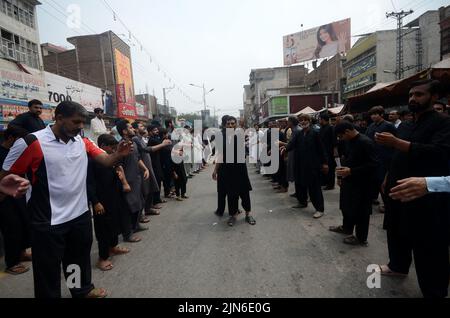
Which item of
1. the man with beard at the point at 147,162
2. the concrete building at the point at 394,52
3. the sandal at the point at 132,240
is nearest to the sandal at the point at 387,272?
the sandal at the point at 132,240

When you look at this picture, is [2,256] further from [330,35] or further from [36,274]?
[330,35]

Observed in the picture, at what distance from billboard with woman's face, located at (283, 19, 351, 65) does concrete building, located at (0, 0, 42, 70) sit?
104 ft

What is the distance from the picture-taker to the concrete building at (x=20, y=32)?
1445 cm

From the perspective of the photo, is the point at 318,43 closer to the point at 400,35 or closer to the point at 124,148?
the point at 400,35

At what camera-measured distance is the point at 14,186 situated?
1.95m

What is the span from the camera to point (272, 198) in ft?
22.5

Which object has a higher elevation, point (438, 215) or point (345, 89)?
point (345, 89)

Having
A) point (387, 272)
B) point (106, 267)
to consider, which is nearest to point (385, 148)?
point (387, 272)

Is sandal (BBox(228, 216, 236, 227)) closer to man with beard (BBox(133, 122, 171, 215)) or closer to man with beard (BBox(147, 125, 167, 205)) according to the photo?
man with beard (BBox(133, 122, 171, 215))

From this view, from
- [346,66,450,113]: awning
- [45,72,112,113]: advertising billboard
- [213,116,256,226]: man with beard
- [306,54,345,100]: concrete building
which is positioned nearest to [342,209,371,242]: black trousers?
[213,116,256,226]: man with beard

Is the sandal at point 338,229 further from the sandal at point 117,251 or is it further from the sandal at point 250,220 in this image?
the sandal at point 117,251

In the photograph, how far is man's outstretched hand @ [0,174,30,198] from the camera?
1.91 m
